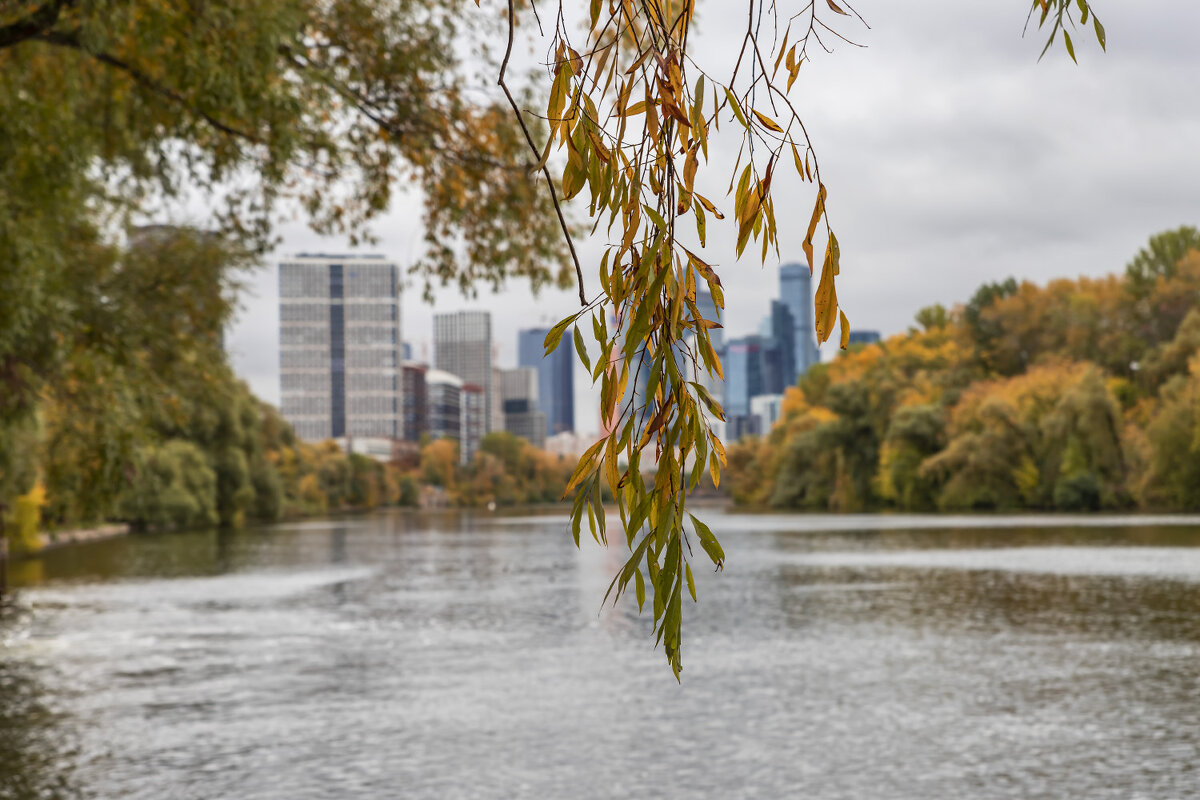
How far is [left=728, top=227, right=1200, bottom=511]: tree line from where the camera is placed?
5359 centimetres

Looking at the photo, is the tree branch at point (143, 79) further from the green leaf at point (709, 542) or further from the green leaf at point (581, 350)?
the green leaf at point (709, 542)

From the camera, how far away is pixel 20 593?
24641 millimetres

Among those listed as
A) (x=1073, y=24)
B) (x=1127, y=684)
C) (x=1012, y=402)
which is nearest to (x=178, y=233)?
(x=1127, y=684)

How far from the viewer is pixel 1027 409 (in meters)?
60.3

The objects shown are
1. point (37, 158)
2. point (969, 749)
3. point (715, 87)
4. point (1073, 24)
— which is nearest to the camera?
point (715, 87)

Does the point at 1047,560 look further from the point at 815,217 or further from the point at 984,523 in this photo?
the point at 815,217

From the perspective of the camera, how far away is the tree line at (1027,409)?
2110 inches

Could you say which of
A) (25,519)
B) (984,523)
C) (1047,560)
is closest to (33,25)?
(1047,560)

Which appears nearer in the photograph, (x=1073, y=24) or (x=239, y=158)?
(x=1073, y=24)

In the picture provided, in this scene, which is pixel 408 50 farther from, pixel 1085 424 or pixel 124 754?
pixel 1085 424

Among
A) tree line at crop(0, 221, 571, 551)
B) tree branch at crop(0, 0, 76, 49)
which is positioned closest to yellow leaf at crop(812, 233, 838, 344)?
tree branch at crop(0, 0, 76, 49)

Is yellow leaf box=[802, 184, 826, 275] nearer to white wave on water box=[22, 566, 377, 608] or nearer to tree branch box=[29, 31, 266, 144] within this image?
tree branch box=[29, 31, 266, 144]

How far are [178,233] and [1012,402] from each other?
5283cm

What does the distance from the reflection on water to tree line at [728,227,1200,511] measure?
29600 millimetres
